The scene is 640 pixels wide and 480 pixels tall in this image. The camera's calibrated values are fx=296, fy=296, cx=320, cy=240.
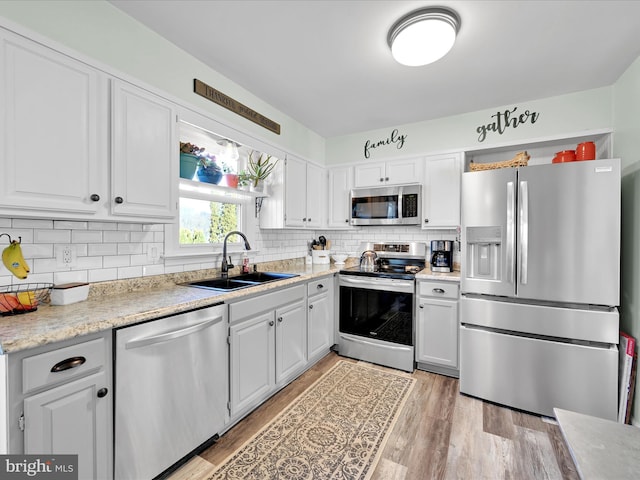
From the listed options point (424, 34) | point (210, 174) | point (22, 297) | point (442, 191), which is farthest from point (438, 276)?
point (22, 297)

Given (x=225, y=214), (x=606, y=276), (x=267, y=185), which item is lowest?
(x=606, y=276)

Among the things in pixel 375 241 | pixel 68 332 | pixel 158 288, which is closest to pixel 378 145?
pixel 375 241

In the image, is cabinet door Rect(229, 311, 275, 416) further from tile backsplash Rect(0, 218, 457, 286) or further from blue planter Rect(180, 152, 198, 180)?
blue planter Rect(180, 152, 198, 180)

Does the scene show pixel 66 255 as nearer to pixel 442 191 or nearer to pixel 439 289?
pixel 439 289

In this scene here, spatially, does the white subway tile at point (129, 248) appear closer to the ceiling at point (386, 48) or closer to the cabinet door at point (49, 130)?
the cabinet door at point (49, 130)

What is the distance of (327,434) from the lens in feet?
6.40

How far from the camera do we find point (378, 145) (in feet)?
12.0

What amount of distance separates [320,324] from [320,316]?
82 mm

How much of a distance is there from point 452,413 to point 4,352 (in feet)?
8.43

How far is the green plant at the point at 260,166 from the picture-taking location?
9.45ft

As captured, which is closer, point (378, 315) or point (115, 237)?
point (115, 237)

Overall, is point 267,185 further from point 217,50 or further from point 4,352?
point 4,352

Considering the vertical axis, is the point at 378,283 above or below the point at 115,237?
below

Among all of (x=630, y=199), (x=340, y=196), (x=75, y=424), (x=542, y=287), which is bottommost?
(x=75, y=424)
